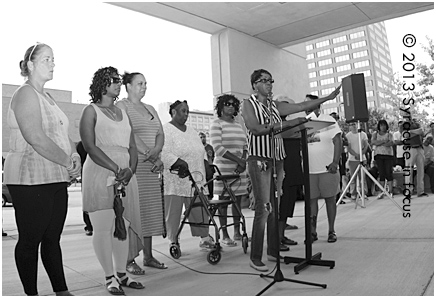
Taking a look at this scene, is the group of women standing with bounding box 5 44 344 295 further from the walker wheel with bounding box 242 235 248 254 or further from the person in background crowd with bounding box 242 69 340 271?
the walker wheel with bounding box 242 235 248 254

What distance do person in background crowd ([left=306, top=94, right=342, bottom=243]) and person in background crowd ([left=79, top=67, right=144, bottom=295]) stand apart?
6.72ft

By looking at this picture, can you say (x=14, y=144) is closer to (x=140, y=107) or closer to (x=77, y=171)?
(x=77, y=171)

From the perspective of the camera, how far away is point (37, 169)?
2.12 m

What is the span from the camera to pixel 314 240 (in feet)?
13.6

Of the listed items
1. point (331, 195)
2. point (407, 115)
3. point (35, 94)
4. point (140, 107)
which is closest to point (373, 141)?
point (407, 115)

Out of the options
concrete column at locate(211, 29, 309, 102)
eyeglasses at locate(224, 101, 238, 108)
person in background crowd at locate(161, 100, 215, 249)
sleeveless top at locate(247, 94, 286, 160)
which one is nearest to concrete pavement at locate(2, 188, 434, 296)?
person in background crowd at locate(161, 100, 215, 249)

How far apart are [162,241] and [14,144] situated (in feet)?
8.89

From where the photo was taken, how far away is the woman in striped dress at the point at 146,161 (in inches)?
124

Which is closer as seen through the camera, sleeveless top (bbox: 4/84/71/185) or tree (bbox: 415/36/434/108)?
sleeveless top (bbox: 4/84/71/185)

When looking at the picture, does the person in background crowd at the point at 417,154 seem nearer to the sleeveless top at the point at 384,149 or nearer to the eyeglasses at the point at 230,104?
the sleeveless top at the point at 384,149

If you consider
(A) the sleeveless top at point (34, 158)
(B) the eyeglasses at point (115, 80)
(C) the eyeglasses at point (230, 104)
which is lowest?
(A) the sleeveless top at point (34, 158)

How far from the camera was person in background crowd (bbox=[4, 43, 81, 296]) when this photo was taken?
2086 millimetres

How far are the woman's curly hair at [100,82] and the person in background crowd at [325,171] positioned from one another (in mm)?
2121

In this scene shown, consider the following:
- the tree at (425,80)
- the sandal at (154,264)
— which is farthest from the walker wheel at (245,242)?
the tree at (425,80)
